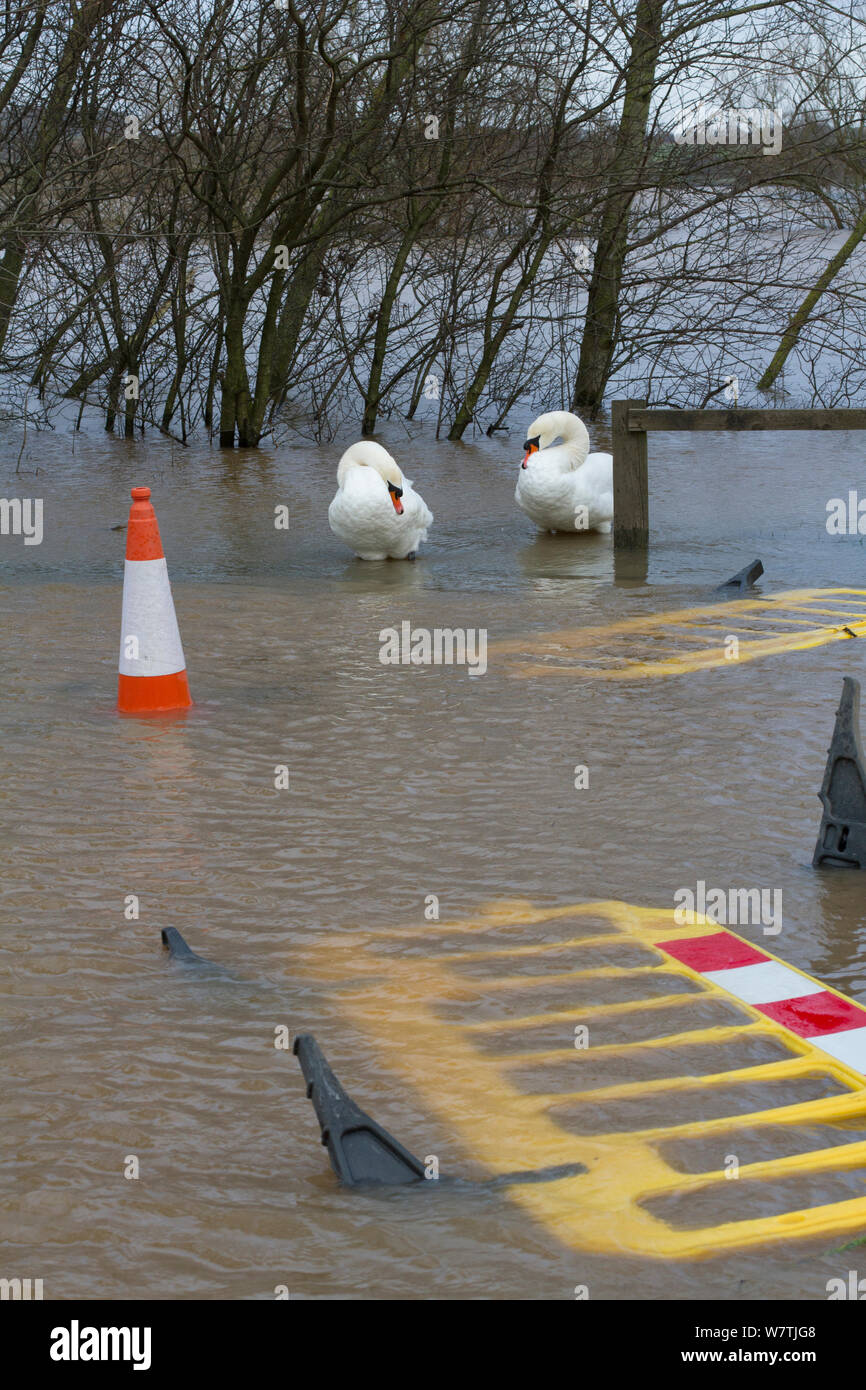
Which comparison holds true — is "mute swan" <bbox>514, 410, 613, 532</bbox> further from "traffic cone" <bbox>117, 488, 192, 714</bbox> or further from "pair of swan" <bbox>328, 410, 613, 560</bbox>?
"traffic cone" <bbox>117, 488, 192, 714</bbox>

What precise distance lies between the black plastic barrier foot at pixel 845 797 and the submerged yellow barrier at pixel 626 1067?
2.10 ft

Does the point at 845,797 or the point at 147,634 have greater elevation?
the point at 147,634

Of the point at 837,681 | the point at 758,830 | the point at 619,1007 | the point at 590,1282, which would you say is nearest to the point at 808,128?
the point at 837,681

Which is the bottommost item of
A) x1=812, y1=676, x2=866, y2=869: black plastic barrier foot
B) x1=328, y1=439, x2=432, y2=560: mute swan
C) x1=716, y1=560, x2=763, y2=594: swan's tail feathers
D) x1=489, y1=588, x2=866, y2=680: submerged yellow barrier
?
x1=812, y1=676, x2=866, y2=869: black plastic barrier foot

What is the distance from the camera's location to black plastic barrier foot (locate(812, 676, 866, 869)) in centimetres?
450

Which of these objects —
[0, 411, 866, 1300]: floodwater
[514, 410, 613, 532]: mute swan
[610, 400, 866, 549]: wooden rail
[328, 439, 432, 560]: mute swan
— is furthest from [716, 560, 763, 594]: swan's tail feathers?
[328, 439, 432, 560]: mute swan

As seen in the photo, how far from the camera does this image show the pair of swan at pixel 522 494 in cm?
982

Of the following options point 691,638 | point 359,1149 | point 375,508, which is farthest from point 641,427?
point 359,1149

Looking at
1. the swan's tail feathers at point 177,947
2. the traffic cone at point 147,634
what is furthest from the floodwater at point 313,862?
the traffic cone at point 147,634

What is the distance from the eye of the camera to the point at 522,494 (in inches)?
429

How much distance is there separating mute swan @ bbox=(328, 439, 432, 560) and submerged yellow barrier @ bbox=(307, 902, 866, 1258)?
5.82m

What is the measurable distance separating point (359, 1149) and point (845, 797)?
2281 mm

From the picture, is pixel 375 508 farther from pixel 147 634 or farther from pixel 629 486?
pixel 147 634
